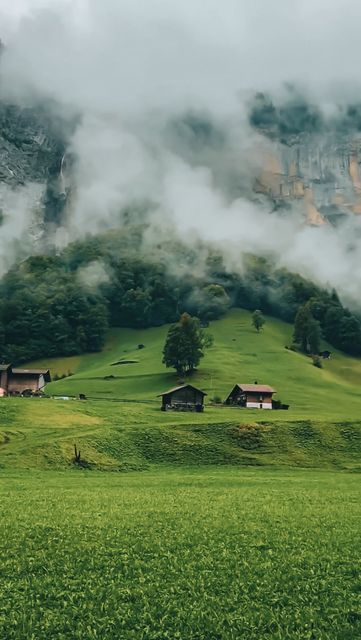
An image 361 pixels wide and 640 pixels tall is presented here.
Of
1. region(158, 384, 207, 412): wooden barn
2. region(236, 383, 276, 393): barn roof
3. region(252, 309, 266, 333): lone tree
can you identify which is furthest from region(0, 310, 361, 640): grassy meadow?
region(252, 309, 266, 333): lone tree

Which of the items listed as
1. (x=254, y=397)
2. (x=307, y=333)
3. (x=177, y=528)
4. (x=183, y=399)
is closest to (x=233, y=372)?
(x=254, y=397)

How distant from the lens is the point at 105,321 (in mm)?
192750

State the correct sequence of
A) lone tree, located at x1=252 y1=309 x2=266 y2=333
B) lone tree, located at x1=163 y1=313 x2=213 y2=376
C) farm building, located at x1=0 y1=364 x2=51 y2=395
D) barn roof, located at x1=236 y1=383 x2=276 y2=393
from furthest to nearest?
1. lone tree, located at x1=252 y1=309 x2=266 y2=333
2. lone tree, located at x1=163 y1=313 x2=213 y2=376
3. farm building, located at x1=0 y1=364 x2=51 y2=395
4. barn roof, located at x1=236 y1=383 x2=276 y2=393

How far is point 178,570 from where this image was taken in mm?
17188

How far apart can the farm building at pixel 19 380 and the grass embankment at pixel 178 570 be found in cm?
8802

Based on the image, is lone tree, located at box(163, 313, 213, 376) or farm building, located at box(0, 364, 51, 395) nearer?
farm building, located at box(0, 364, 51, 395)

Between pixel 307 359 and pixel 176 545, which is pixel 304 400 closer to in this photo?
pixel 307 359

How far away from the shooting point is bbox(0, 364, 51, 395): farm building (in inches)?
4518

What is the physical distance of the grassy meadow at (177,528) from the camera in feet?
46.2

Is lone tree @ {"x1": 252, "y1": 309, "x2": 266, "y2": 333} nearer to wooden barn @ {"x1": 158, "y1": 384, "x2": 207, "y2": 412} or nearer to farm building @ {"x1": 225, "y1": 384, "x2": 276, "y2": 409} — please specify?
farm building @ {"x1": 225, "y1": 384, "x2": 276, "y2": 409}

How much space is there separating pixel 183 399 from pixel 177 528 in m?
74.4

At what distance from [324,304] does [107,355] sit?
7727 centimetres

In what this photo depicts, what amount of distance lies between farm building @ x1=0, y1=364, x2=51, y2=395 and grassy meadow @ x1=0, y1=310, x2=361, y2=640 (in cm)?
3978

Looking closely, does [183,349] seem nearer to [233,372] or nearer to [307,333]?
[233,372]
